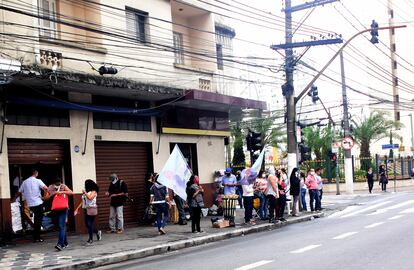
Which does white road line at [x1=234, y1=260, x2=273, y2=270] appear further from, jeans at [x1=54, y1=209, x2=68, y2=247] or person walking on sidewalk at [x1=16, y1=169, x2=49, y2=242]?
person walking on sidewalk at [x1=16, y1=169, x2=49, y2=242]

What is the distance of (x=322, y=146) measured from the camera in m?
40.8

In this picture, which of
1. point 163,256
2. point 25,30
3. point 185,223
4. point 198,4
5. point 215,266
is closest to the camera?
point 215,266

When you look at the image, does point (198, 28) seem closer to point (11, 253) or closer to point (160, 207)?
point (160, 207)

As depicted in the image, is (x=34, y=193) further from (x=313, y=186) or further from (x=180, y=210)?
(x=313, y=186)

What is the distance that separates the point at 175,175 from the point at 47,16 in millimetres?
5891

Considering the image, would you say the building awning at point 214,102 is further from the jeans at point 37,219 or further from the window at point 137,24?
the jeans at point 37,219

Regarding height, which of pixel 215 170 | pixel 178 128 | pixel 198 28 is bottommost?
pixel 215 170

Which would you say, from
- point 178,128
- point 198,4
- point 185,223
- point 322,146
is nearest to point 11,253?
point 185,223

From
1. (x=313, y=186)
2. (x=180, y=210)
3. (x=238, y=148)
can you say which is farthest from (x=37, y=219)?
(x=238, y=148)

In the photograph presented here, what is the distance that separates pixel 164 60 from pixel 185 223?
18.8 feet

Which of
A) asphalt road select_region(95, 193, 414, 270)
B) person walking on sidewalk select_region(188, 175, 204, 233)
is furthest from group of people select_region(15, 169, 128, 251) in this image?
asphalt road select_region(95, 193, 414, 270)

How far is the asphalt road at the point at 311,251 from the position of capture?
8.70 metres

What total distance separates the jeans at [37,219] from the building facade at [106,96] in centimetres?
62

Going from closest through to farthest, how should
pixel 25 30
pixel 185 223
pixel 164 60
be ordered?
pixel 25 30, pixel 185 223, pixel 164 60
